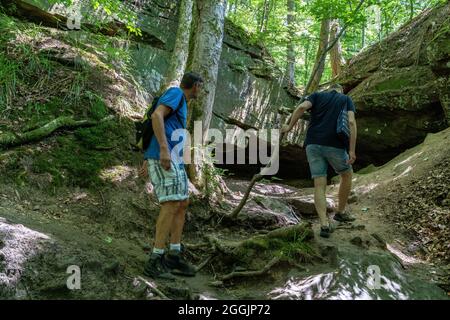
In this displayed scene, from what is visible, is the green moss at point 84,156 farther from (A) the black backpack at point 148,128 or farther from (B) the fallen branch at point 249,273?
(B) the fallen branch at point 249,273

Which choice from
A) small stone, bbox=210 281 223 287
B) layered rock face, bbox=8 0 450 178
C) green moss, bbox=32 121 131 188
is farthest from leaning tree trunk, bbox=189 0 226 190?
layered rock face, bbox=8 0 450 178

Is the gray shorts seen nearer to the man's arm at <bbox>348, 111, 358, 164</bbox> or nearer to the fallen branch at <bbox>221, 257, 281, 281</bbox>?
the man's arm at <bbox>348, 111, 358, 164</bbox>

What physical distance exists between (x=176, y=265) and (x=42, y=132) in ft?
9.79

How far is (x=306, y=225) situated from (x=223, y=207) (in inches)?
84.8

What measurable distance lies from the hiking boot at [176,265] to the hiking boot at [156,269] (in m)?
0.28

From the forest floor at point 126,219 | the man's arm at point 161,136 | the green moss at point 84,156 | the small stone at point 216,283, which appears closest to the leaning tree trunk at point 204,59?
the forest floor at point 126,219

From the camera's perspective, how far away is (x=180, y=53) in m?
9.47

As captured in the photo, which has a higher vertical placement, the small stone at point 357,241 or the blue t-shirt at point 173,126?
the blue t-shirt at point 173,126

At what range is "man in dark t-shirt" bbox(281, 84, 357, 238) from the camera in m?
5.55

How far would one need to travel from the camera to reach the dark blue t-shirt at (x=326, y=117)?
5551 millimetres

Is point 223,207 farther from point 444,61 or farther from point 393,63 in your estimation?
point 393,63

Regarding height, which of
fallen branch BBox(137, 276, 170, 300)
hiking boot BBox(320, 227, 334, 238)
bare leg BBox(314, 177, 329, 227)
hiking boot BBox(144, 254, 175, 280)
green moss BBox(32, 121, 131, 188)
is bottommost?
fallen branch BBox(137, 276, 170, 300)

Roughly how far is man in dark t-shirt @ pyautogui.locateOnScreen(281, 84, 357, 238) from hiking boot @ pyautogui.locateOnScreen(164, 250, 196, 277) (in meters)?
1.98
